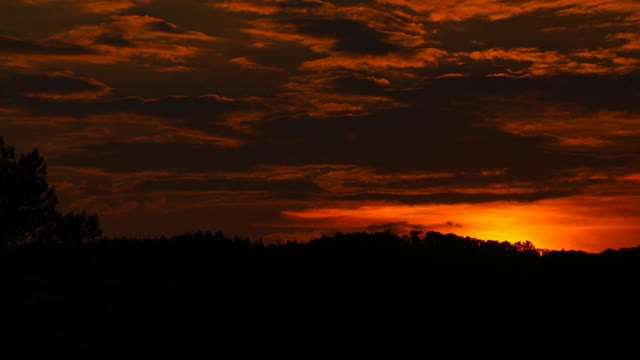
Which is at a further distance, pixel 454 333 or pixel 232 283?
pixel 232 283

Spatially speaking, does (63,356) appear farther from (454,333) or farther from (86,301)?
(454,333)

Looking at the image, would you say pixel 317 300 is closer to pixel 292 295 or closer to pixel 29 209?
pixel 292 295

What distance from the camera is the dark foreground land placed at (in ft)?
191

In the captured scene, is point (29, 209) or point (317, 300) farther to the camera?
point (317, 300)

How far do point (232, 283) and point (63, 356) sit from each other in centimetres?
1661

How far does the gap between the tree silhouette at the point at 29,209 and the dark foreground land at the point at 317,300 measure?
51.6 inches

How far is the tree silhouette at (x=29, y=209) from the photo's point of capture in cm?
5447

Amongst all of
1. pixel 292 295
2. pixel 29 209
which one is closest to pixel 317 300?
pixel 292 295

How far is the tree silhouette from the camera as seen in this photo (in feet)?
179

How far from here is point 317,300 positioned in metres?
69.1

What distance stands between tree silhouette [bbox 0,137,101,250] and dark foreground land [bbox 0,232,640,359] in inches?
51.6

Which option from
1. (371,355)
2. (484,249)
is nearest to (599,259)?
(484,249)

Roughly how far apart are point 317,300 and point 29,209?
21.5m

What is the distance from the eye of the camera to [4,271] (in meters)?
55.7
